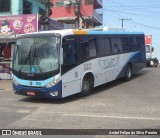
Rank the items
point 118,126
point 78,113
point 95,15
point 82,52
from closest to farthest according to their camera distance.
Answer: point 118,126
point 78,113
point 82,52
point 95,15

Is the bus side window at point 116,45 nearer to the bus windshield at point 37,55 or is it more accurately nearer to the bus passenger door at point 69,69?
the bus passenger door at point 69,69

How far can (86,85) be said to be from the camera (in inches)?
592

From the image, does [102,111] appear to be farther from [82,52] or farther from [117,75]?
[117,75]

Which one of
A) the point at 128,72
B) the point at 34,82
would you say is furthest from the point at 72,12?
the point at 34,82

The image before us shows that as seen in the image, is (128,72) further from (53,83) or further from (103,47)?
(53,83)

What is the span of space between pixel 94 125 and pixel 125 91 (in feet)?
23.2

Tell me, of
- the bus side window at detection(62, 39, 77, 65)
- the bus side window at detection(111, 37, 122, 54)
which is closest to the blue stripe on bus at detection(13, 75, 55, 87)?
the bus side window at detection(62, 39, 77, 65)

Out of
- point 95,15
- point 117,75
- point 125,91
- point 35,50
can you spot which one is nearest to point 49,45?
point 35,50

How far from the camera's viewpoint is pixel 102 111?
11578 mm

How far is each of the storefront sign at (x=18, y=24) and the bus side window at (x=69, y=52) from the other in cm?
1072

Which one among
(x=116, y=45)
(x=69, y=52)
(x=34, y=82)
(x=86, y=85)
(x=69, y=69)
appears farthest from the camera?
(x=116, y=45)

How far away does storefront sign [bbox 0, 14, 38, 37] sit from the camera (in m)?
24.4

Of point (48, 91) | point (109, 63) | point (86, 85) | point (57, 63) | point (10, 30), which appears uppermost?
point (10, 30)

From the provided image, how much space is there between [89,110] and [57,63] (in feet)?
7.67
